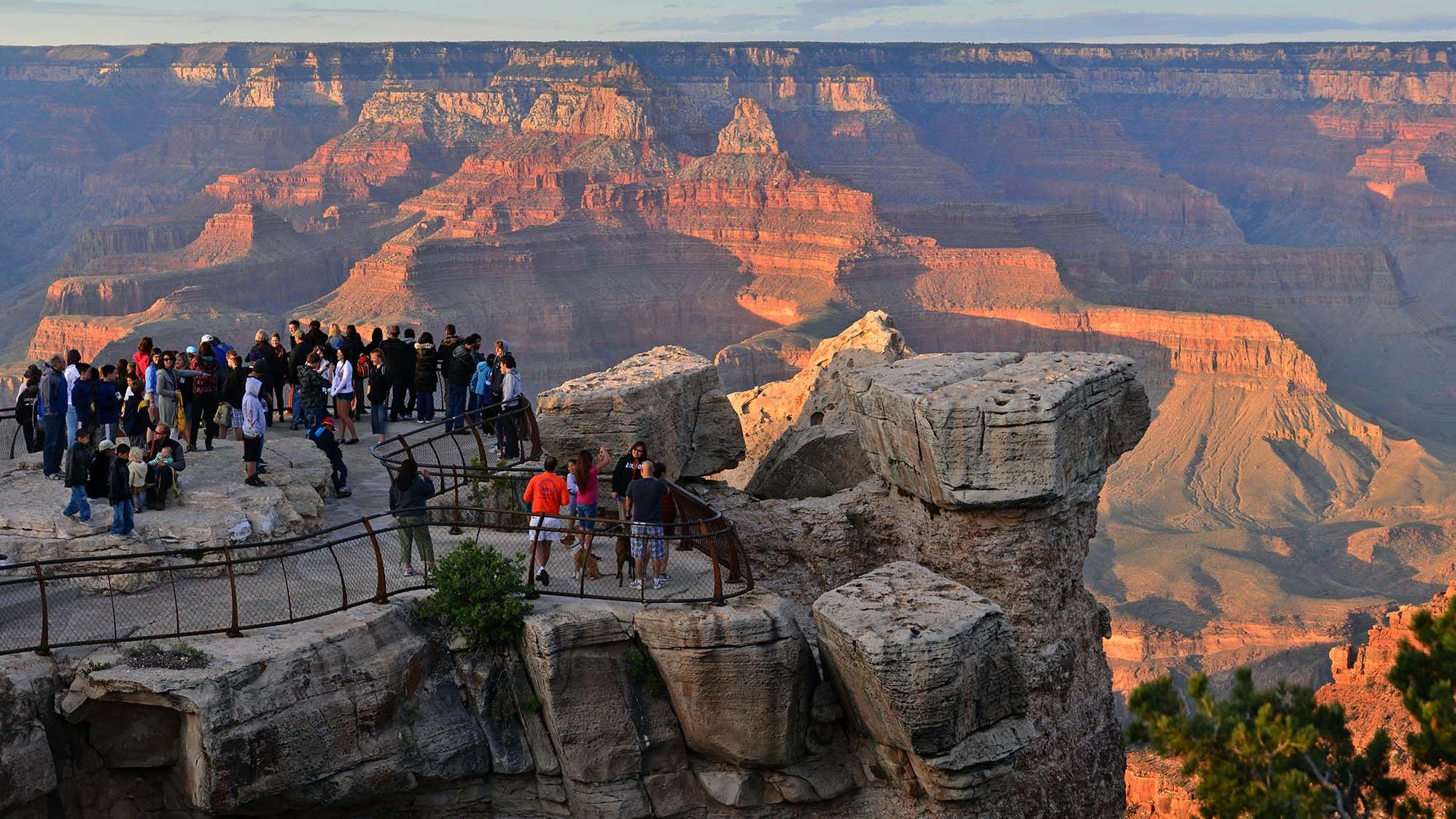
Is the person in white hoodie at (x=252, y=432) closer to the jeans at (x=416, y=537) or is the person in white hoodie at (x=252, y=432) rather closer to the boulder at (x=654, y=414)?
the jeans at (x=416, y=537)

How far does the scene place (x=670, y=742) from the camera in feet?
57.0

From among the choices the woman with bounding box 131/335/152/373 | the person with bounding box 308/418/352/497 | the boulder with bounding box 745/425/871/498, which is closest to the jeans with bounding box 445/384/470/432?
the person with bounding box 308/418/352/497

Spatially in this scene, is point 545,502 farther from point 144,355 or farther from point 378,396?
point 378,396

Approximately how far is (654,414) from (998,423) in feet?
17.7

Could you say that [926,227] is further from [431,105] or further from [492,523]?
[492,523]

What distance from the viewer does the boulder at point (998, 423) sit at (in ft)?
58.3

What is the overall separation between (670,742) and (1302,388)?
9995 cm

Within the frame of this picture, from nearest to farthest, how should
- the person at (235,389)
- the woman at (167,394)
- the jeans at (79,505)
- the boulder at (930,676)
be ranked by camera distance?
the boulder at (930,676)
the jeans at (79,505)
the woman at (167,394)
the person at (235,389)

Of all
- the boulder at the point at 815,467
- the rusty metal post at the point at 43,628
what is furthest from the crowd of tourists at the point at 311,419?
the boulder at the point at 815,467

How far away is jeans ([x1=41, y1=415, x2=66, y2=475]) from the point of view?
2098 cm

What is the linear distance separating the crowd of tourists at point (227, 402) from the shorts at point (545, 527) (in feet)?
14.0

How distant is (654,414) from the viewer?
70.7 feet

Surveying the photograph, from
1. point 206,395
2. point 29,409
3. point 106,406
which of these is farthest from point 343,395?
point 29,409

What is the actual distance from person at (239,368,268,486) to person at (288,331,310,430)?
415 centimetres
